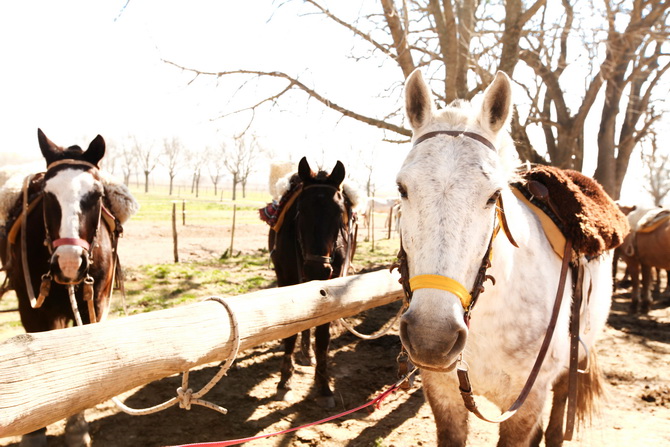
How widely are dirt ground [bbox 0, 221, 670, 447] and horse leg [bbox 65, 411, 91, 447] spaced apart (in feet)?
0.45

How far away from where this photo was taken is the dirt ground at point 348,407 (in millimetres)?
3436

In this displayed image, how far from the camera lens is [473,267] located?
1.65 meters

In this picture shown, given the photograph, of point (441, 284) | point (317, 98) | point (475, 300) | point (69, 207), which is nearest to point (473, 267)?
point (475, 300)

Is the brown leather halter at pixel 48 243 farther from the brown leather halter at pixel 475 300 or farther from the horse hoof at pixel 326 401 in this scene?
the brown leather halter at pixel 475 300

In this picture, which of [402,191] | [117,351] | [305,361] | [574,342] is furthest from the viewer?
[305,361]

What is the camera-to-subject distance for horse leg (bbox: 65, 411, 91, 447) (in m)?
3.10

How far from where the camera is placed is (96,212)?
3086 mm

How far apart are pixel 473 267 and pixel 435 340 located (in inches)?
15.6

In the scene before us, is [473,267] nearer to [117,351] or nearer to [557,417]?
[117,351]

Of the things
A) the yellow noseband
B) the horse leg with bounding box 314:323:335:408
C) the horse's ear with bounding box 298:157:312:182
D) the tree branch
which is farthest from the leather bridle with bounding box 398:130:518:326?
the tree branch

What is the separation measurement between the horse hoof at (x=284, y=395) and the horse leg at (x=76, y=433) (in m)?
1.68

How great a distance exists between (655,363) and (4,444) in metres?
7.32

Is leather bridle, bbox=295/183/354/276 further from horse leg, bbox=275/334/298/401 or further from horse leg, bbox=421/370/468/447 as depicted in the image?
horse leg, bbox=421/370/468/447

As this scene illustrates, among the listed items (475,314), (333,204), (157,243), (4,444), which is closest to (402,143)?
(333,204)
